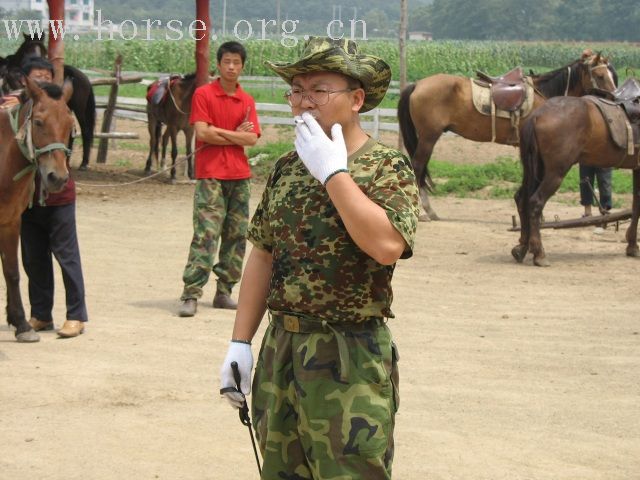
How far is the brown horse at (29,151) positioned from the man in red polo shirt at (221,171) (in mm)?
1327

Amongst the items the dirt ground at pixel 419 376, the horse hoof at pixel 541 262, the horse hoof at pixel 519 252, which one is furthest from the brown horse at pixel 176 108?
the horse hoof at pixel 541 262

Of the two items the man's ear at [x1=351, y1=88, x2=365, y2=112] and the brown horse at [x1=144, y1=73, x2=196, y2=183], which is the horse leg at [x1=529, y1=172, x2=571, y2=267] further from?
the man's ear at [x1=351, y1=88, x2=365, y2=112]

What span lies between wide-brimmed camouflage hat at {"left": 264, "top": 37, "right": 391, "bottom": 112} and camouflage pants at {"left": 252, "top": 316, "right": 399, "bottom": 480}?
0.78 m

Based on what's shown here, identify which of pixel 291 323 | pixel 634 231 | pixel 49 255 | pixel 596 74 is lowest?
pixel 634 231

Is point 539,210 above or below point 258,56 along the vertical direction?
below

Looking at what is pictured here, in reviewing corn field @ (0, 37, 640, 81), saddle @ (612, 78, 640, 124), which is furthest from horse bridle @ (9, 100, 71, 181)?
corn field @ (0, 37, 640, 81)

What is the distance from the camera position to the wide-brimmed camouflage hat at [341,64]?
3521mm

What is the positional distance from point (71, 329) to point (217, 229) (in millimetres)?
1425

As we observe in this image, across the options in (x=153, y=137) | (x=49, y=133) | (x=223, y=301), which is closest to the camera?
(x=49, y=133)

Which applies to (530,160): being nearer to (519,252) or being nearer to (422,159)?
(519,252)

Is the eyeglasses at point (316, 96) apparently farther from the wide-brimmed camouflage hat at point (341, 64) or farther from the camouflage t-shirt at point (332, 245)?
the camouflage t-shirt at point (332, 245)

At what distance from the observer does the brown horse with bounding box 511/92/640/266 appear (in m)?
12.3

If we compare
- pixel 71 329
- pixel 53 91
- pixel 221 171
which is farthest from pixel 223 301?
pixel 53 91

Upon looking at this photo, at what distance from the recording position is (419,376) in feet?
24.5
